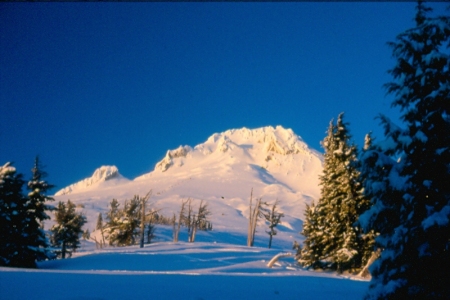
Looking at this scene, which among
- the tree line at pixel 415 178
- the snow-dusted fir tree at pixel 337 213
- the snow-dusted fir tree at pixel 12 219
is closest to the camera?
the tree line at pixel 415 178

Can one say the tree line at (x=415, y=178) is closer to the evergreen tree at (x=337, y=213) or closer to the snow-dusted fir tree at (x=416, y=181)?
the snow-dusted fir tree at (x=416, y=181)

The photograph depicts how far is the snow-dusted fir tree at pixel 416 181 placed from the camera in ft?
29.7

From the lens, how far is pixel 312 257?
26.2m

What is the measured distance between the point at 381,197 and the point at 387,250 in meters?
1.52

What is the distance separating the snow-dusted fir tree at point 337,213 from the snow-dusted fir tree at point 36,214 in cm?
1924

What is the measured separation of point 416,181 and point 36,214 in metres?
26.4

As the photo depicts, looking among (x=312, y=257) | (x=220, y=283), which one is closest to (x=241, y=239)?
(x=312, y=257)

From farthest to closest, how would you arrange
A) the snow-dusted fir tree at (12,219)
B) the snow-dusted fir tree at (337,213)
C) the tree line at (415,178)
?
1. the snow-dusted fir tree at (12,219)
2. the snow-dusted fir tree at (337,213)
3. the tree line at (415,178)

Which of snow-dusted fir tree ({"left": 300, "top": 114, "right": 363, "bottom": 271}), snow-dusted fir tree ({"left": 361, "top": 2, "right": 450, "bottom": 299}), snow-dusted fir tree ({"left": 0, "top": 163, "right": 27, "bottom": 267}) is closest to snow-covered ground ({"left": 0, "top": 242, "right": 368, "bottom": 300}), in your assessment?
snow-dusted fir tree ({"left": 361, "top": 2, "right": 450, "bottom": 299})

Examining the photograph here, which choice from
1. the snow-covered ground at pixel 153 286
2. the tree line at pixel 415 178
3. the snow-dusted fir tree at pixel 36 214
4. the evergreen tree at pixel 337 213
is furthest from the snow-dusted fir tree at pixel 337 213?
the snow-dusted fir tree at pixel 36 214

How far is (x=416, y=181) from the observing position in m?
9.63

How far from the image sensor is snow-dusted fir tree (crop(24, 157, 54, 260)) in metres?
25.4

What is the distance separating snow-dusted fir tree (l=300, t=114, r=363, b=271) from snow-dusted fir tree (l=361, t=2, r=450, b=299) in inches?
497

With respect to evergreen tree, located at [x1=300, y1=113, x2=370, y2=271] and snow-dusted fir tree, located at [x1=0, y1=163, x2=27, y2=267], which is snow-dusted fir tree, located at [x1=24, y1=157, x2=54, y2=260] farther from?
evergreen tree, located at [x1=300, y1=113, x2=370, y2=271]
